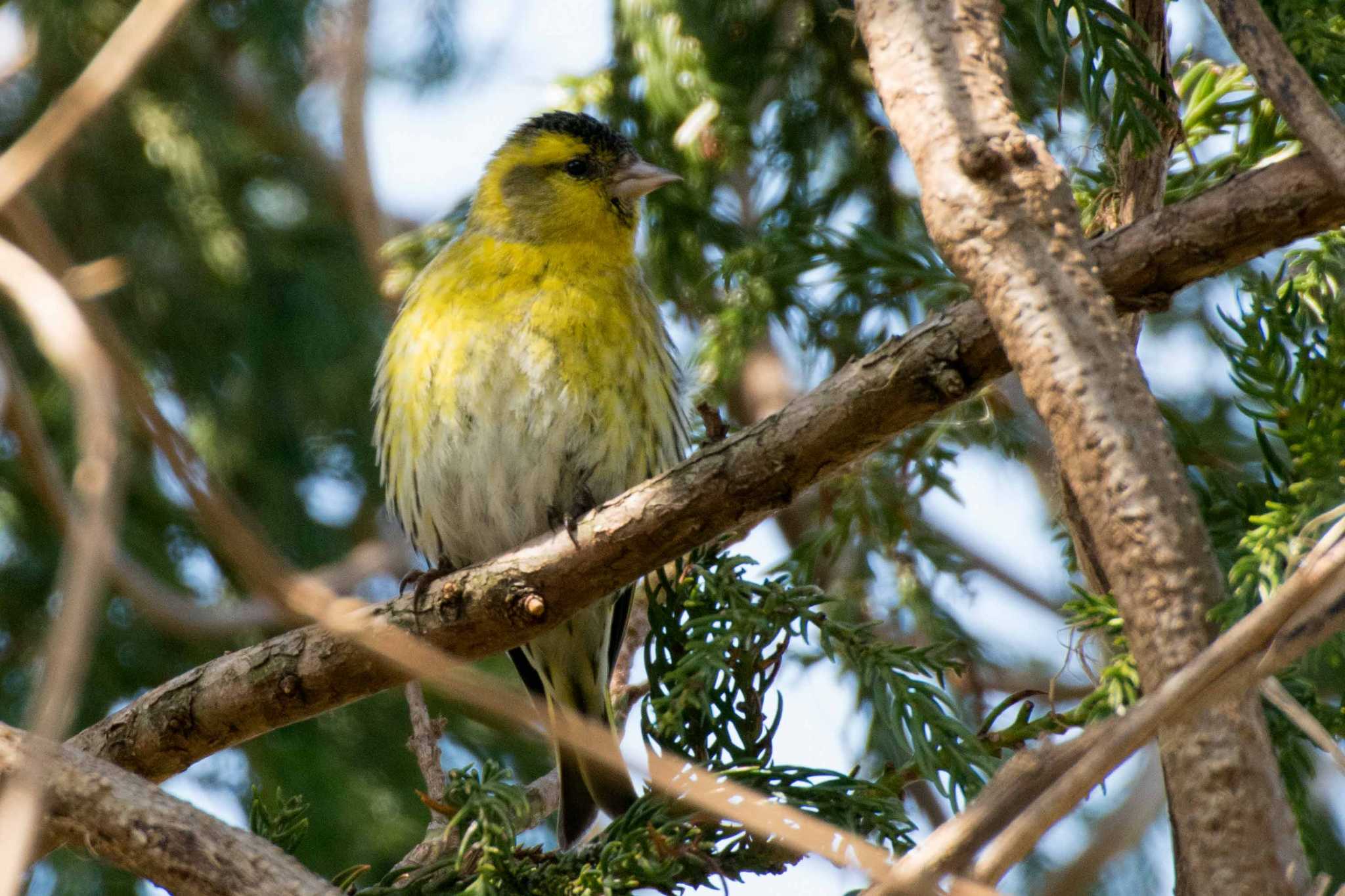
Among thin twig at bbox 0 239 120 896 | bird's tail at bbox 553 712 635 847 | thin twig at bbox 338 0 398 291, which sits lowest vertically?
thin twig at bbox 0 239 120 896

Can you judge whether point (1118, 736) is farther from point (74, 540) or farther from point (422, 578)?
point (422, 578)

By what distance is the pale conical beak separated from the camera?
3627 millimetres

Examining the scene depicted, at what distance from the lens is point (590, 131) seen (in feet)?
13.0

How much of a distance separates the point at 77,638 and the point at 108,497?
0.11 m

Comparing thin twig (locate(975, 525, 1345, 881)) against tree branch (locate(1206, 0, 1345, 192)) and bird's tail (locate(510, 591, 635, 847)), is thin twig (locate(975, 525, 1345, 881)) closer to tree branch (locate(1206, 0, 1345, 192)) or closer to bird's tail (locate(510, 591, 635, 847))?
tree branch (locate(1206, 0, 1345, 192))

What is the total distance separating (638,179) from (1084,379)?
2439mm

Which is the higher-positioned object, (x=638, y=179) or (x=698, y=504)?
(x=638, y=179)

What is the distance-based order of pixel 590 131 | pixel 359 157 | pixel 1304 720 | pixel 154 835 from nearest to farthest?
pixel 1304 720 < pixel 154 835 < pixel 590 131 < pixel 359 157

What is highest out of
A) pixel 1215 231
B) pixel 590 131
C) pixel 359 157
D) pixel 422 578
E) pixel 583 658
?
pixel 359 157

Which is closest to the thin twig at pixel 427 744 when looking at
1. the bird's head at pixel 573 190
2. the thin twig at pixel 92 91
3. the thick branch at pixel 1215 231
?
the bird's head at pixel 573 190

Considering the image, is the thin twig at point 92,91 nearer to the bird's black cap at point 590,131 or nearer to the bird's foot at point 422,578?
the bird's foot at point 422,578

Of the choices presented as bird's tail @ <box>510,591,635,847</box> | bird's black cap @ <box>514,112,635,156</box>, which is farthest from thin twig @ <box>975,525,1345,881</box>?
A: bird's black cap @ <box>514,112,635,156</box>

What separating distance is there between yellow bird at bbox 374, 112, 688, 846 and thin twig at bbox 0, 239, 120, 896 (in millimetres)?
2146

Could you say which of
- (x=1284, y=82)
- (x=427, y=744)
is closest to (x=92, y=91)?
(x=1284, y=82)
